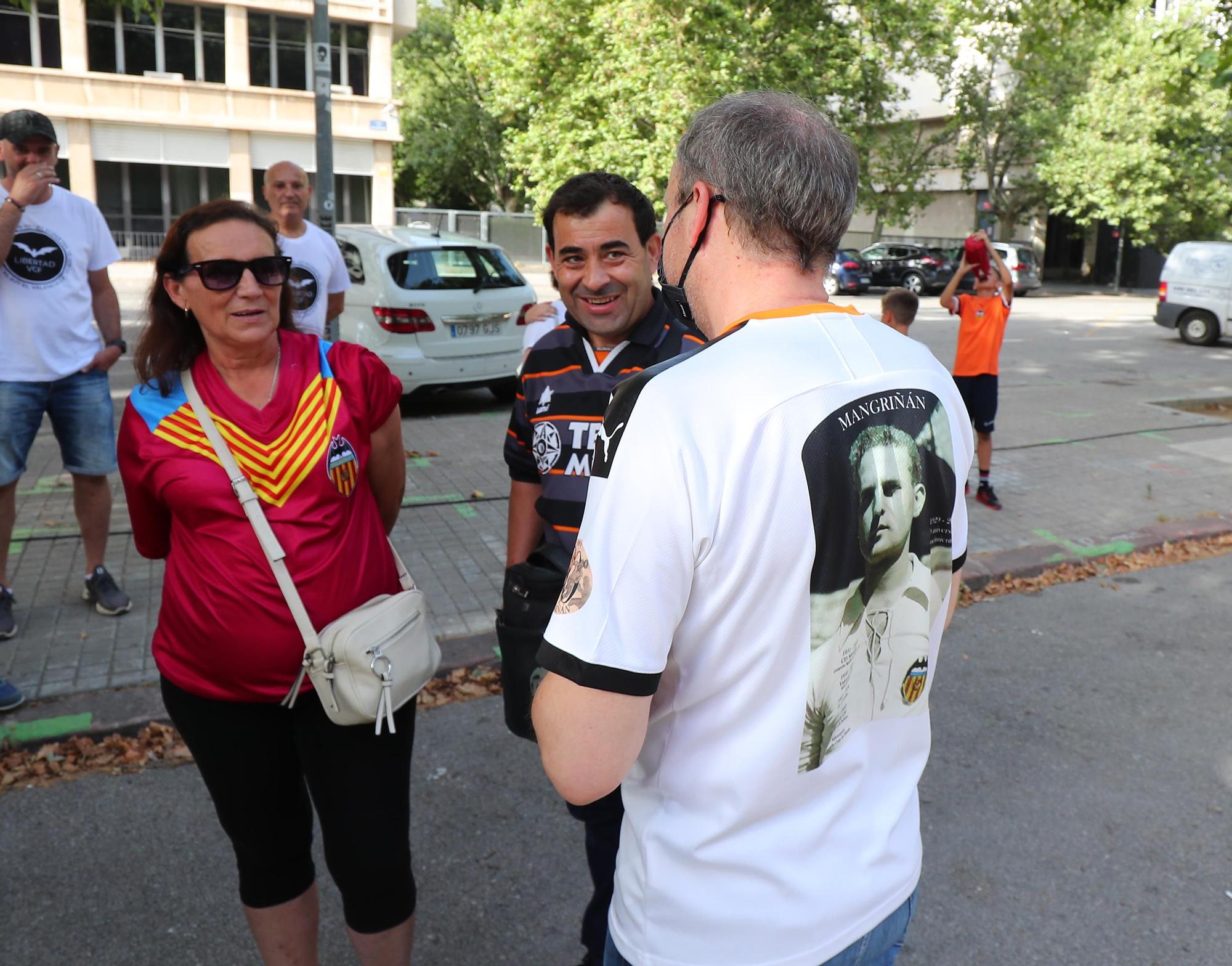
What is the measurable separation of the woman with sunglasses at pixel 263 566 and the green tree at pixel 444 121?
3733 centimetres

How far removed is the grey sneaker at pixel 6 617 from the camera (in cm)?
455

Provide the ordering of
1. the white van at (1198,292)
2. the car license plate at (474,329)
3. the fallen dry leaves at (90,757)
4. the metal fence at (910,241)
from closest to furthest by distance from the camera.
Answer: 1. the fallen dry leaves at (90,757)
2. the car license plate at (474,329)
3. the white van at (1198,292)
4. the metal fence at (910,241)

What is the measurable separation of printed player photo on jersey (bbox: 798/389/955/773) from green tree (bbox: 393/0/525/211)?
38.4 metres

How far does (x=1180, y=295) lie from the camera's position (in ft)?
61.8

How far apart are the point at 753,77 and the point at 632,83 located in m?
2.51

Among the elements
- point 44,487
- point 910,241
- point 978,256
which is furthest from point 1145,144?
point 44,487

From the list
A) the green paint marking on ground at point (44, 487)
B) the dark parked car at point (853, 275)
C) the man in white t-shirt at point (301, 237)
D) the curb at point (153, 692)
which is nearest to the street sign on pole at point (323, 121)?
the man in white t-shirt at point (301, 237)

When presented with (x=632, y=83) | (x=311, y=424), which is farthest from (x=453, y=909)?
(x=632, y=83)

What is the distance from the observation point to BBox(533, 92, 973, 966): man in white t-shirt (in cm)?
125

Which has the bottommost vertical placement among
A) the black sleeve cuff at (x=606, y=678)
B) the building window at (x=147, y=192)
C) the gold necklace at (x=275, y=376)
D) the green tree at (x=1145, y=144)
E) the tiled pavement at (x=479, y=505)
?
the tiled pavement at (x=479, y=505)

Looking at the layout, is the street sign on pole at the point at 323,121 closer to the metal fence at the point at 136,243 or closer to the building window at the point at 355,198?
the metal fence at the point at 136,243

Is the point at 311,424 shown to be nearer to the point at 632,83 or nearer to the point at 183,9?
the point at 632,83

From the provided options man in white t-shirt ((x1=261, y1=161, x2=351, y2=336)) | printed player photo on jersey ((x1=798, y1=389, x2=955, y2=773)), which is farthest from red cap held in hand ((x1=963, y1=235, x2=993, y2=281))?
printed player photo on jersey ((x1=798, y1=389, x2=955, y2=773))

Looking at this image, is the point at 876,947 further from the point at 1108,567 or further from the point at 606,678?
the point at 1108,567
